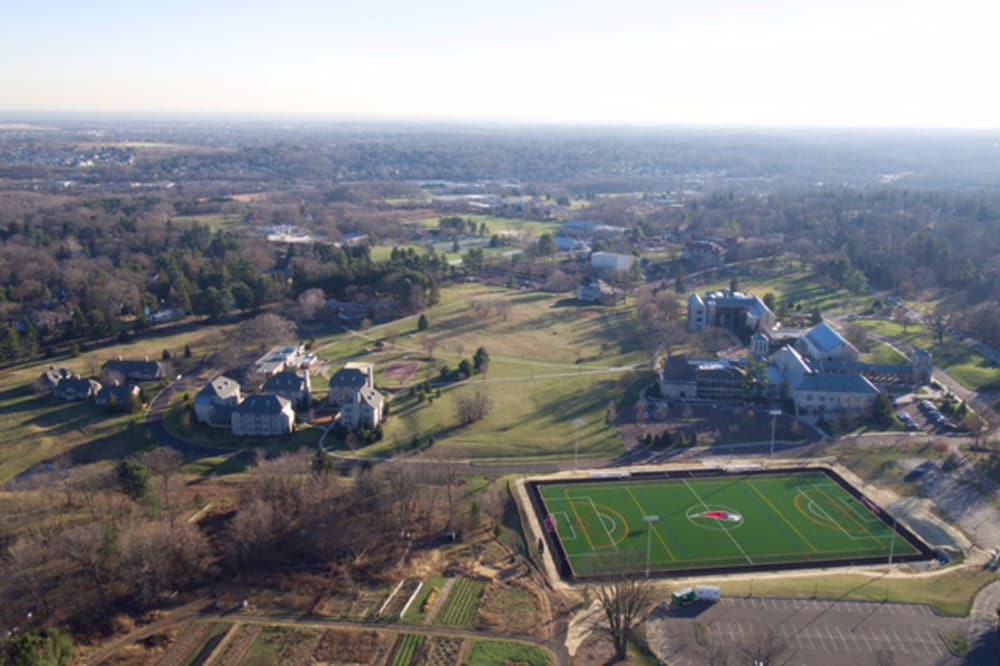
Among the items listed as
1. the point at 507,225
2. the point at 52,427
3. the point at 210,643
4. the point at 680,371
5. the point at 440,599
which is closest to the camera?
the point at 210,643

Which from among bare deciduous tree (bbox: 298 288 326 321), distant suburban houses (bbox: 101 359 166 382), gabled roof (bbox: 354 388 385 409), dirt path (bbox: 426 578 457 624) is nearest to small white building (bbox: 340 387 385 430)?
gabled roof (bbox: 354 388 385 409)

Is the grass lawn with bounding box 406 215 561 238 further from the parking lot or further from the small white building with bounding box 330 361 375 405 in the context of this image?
the parking lot

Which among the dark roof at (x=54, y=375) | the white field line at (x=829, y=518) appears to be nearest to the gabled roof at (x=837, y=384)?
the white field line at (x=829, y=518)

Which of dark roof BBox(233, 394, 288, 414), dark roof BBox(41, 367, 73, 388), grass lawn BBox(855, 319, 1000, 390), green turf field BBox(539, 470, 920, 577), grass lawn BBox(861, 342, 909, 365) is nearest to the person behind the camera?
green turf field BBox(539, 470, 920, 577)

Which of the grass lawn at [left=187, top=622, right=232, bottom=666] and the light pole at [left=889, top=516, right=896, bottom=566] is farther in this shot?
the light pole at [left=889, top=516, right=896, bottom=566]

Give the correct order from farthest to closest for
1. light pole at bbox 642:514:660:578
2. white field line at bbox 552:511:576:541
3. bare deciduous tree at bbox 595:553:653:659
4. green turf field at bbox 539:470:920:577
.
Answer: white field line at bbox 552:511:576:541 < light pole at bbox 642:514:660:578 < green turf field at bbox 539:470:920:577 < bare deciduous tree at bbox 595:553:653:659

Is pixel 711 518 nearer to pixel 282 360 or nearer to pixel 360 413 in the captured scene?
pixel 360 413

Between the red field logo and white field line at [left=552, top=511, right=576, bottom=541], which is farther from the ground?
the red field logo

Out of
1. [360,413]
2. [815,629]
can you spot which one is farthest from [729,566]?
[360,413]
